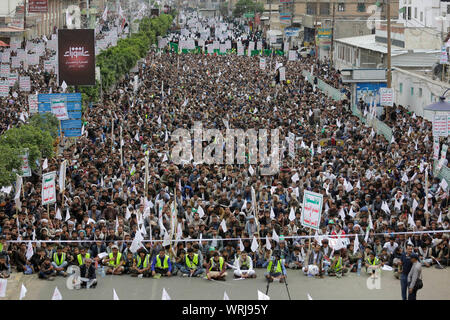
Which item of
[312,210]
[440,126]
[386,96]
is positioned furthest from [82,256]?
[386,96]

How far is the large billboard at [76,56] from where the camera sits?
32.9 m

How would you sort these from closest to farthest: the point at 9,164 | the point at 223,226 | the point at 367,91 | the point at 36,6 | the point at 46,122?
the point at 223,226
the point at 9,164
the point at 46,122
the point at 367,91
the point at 36,6

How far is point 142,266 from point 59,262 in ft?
5.09

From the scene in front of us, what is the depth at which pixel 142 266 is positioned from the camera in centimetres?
1562

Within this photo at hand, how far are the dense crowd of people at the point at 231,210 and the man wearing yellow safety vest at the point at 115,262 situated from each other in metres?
0.02

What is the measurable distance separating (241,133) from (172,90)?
53.1 ft

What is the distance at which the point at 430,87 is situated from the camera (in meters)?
34.4

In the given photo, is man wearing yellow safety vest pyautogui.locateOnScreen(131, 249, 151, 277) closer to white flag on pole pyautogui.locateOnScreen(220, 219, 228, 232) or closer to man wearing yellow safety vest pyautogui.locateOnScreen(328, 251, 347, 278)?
white flag on pole pyautogui.locateOnScreen(220, 219, 228, 232)

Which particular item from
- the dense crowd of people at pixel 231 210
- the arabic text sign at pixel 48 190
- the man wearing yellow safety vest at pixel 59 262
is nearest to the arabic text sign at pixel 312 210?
the dense crowd of people at pixel 231 210

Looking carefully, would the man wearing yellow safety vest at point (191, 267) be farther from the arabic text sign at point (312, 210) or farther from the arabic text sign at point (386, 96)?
the arabic text sign at point (386, 96)

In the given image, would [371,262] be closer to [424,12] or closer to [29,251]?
[29,251]

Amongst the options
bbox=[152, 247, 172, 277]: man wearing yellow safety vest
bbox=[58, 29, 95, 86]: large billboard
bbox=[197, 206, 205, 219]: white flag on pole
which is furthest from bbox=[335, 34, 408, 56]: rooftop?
bbox=[152, 247, 172, 277]: man wearing yellow safety vest

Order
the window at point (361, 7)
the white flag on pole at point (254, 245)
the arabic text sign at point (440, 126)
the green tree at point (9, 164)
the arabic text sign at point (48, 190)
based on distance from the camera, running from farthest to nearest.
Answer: the window at point (361, 7) → the arabic text sign at point (440, 126) → the green tree at point (9, 164) → the arabic text sign at point (48, 190) → the white flag on pole at point (254, 245)

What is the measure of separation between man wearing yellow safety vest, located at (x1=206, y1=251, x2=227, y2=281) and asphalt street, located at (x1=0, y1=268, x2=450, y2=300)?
14 centimetres
